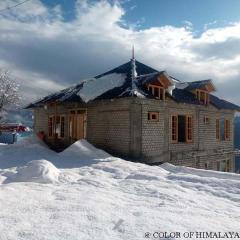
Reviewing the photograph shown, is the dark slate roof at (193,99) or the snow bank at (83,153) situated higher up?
the dark slate roof at (193,99)

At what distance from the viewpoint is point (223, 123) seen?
24.5 m

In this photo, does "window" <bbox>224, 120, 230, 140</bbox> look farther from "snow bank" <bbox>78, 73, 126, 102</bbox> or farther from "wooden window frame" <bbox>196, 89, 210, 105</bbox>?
"snow bank" <bbox>78, 73, 126, 102</bbox>

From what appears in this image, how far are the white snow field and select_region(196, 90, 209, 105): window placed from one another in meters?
8.86

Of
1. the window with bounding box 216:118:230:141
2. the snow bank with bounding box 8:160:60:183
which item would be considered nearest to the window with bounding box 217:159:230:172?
the window with bounding box 216:118:230:141

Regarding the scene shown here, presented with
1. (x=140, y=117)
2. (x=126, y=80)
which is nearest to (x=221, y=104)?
(x=126, y=80)

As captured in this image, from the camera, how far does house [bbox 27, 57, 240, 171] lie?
16.9 metres

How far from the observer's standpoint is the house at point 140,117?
55.5 feet

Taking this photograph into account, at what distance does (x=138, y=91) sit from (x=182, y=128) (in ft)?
19.8

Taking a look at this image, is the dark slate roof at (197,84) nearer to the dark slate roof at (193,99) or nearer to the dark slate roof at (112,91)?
the dark slate roof at (193,99)

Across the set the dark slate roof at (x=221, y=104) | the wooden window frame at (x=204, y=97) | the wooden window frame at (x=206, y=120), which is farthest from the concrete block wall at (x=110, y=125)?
the dark slate roof at (x=221, y=104)

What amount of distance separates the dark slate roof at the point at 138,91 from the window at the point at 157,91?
16.4 inches

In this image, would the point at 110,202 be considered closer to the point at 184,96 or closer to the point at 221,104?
the point at 184,96

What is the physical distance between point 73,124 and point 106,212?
41.6 ft

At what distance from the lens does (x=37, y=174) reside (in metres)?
10.8
